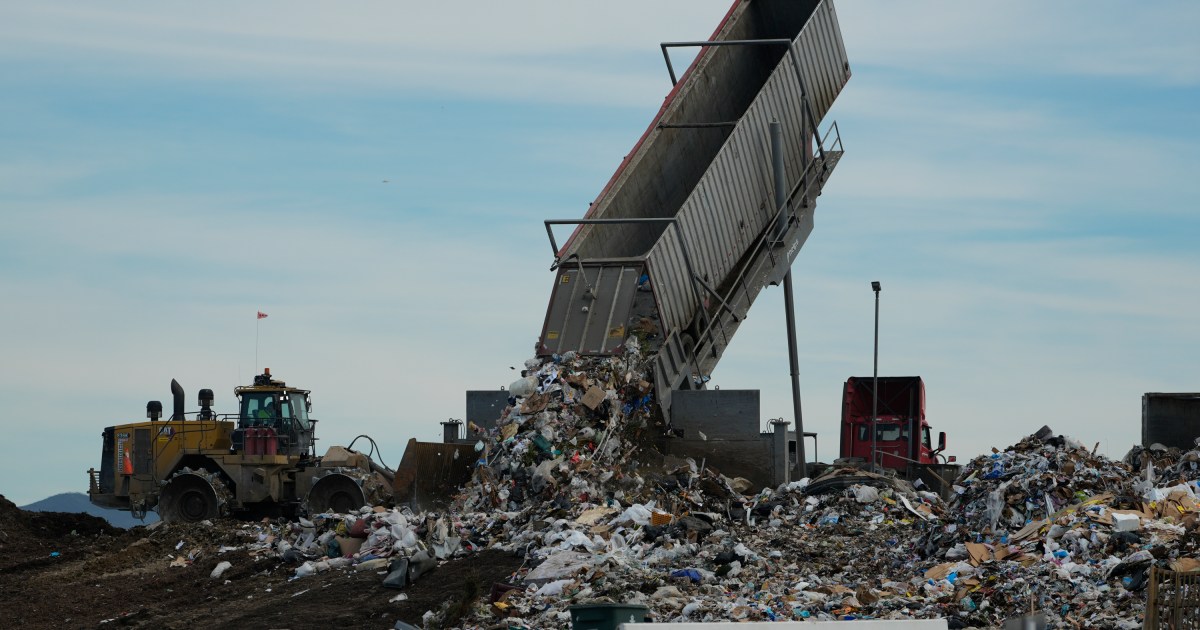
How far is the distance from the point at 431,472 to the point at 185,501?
444 centimetres

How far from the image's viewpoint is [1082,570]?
10727mm

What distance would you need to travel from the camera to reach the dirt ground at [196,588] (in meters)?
11.9

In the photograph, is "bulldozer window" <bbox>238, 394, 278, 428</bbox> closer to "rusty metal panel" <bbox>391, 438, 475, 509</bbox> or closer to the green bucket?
"rusty metal panel" <bbox>391, 438, 475, 509</bbox>

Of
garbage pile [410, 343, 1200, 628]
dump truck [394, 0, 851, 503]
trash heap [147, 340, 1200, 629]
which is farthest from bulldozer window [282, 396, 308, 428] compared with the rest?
garbage pile [410, 343, 1200, 628]

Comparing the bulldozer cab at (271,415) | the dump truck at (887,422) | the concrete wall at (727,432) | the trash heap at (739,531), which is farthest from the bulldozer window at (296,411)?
the dump truck at (887,422)

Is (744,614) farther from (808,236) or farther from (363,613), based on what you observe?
(808,236)

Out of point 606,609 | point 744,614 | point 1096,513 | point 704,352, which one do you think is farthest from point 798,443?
point 606,609

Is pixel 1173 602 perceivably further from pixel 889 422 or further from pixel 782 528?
pixel 889 422

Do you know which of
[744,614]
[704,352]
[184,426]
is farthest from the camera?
[184,426]

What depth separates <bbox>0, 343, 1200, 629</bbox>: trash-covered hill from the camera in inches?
430

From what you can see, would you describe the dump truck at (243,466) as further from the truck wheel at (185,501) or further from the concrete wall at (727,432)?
the concrete wall at (727,432)

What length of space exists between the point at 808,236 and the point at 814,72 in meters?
2.10

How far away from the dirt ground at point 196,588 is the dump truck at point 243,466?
2.46ft

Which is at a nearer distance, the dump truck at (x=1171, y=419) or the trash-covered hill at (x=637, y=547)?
the trash-covered hill at (x=637, y=547)
